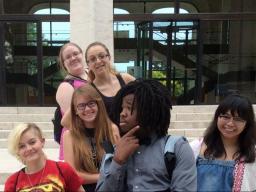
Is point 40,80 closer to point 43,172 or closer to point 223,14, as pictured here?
point 223,14

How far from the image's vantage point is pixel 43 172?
2.20m

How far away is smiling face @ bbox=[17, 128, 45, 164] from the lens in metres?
2.17

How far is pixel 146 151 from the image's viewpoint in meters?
1.71

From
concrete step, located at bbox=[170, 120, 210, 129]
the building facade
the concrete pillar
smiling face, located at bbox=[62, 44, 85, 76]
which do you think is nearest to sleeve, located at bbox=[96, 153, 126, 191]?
smiling face, located at bbox=[62, 44, 85, 76]

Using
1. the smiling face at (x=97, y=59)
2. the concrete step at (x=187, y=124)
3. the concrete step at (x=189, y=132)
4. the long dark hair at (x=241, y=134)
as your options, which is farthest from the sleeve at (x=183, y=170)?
the concrete step at (x=187, y=124)

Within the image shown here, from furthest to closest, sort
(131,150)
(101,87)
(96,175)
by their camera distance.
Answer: (101,87), (96,175), (131,150)

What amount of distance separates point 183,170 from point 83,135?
83cm

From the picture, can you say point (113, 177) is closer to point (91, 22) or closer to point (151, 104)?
point (151, 104)

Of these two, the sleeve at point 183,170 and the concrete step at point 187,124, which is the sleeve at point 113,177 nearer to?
the sleeve at point 183,170

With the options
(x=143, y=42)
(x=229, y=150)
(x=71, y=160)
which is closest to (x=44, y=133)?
(x=143, y=42)

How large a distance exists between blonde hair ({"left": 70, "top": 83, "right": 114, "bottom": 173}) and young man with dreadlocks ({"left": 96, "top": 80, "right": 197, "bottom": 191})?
0.55 m

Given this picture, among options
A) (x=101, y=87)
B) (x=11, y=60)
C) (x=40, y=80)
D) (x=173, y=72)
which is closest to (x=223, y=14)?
(x=173, y=72)

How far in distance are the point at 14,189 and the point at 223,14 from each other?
10.1 metres

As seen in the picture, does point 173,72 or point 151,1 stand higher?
point 151,1
